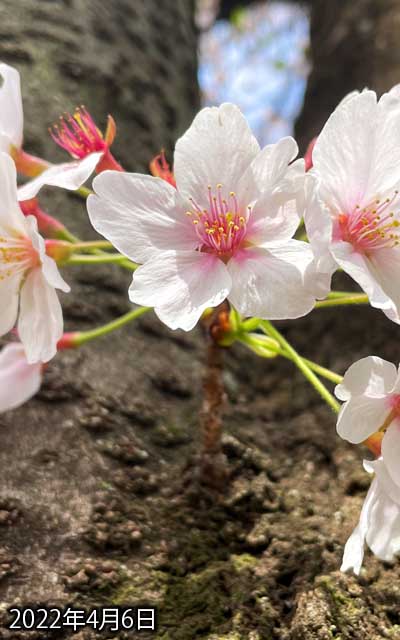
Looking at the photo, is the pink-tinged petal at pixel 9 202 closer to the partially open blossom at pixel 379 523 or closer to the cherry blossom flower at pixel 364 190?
the cherry blossom flower at pixel 364 190

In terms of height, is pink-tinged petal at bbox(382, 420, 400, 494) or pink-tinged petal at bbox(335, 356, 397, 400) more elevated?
pink-tinged petal at bbox(335, 356, 397, 400)

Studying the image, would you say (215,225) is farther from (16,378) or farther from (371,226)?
(16,378)

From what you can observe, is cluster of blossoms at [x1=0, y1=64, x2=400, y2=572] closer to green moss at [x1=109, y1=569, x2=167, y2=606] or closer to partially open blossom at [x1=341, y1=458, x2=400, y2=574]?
partially open blossom at [x1=341, y1=458, x2=400, y2=574]

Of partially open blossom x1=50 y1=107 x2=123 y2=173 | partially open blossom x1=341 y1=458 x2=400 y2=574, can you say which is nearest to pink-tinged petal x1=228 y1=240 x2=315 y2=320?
partially open blossom x1=341 y1=458 x2=400 y2=574

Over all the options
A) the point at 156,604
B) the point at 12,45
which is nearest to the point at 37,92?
the point at 12,45

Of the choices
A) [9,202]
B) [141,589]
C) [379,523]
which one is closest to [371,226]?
[379,523]

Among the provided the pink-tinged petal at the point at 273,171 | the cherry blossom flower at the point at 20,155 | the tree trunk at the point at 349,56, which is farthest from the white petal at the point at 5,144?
the tree trunk at the point at 349,56

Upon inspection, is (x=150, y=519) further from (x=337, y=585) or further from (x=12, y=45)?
(x=12, y=45)

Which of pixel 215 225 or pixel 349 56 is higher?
pixel 215 225
